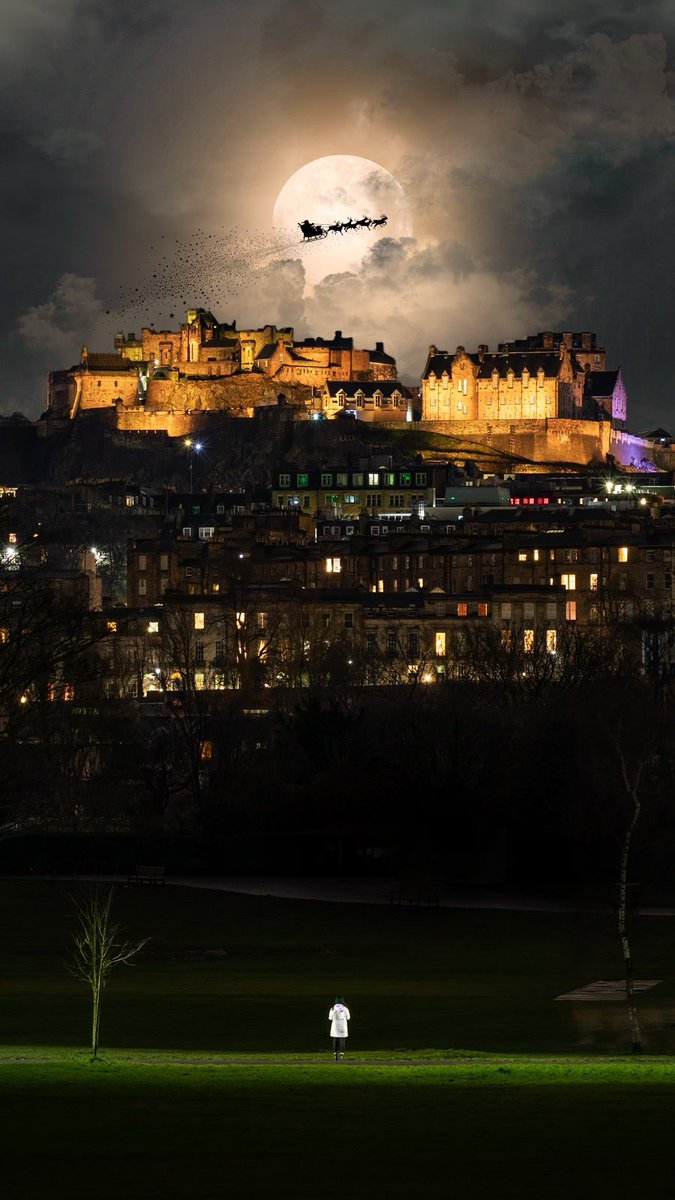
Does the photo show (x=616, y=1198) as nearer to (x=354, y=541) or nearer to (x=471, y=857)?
(x=471, y=857)

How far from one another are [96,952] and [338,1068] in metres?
7.14

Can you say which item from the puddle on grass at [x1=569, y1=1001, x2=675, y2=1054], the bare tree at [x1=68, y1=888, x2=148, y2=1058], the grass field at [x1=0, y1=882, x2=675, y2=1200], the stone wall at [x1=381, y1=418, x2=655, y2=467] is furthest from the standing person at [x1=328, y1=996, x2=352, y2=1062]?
the stone wall at [x1=381, y1=418, x2=655, y2=467]

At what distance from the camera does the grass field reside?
2192cm

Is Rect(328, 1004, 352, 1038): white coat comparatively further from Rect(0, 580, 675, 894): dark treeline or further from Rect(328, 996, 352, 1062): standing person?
Rect(0, 580, 675, 894): dark treeline

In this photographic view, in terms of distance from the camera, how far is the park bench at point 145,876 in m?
56.5

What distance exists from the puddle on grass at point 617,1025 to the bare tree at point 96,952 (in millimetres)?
7463

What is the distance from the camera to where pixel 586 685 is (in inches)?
2931

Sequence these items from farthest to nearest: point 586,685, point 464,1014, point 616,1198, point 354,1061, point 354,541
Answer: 1. point 354,541
2. point 586,685
3. point 464,1014
4. point 354,1061
5. point 616,1198

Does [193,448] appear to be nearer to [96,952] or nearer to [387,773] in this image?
[387,773]

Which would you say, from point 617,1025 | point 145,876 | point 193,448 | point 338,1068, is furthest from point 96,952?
point 193,448

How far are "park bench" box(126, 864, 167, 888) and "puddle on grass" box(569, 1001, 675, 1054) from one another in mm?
21635

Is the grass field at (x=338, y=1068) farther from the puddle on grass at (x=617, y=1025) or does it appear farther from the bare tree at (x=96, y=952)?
the bare tree at (x=96, y=952)

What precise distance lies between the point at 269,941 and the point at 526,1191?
26.5m

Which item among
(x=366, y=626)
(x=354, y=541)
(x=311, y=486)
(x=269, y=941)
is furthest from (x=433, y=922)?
(x=311, y=486)
